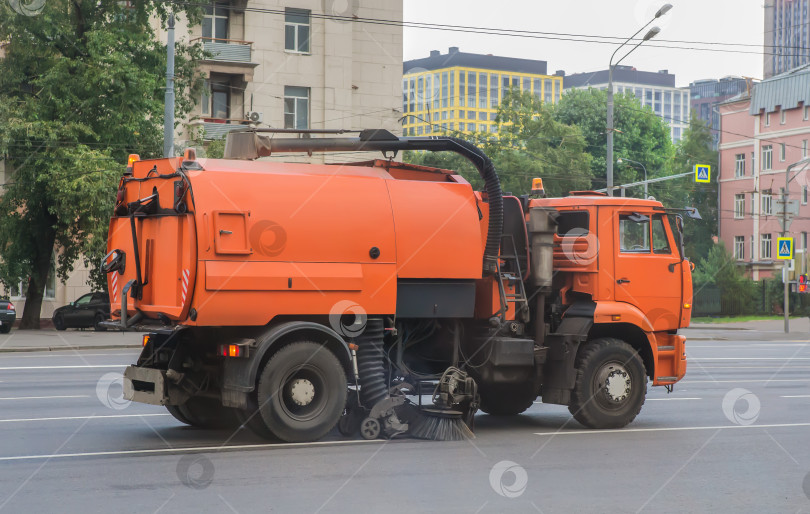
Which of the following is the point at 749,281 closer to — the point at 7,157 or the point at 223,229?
the point at 7,157

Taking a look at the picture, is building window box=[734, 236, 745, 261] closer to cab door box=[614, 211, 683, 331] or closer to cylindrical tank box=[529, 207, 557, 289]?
cab door box=[614, 211, 683, 331]

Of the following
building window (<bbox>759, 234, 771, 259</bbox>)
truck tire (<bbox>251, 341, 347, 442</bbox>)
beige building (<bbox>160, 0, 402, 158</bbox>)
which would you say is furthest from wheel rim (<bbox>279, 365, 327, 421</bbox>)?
building window (<bbox>759, 234, 771, 259</bbox>)

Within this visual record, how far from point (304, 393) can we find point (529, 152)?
58499mm

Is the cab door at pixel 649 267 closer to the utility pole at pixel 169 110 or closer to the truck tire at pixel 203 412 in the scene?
the truck tire at pixel 203 412

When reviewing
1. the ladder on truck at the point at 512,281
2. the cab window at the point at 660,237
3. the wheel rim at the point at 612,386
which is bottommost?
the wheel rim at the point at 612,386

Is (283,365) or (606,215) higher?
(606,215)

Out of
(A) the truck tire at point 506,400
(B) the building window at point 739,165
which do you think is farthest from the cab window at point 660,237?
(B) the building window at point 739,165

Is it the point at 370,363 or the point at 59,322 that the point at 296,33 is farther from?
the point at 370,363

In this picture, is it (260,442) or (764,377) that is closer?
(260,442)

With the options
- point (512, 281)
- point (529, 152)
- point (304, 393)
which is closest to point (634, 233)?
point (512, 281)

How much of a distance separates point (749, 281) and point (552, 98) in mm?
136952

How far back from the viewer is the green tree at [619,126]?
267ft

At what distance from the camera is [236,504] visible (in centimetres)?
771

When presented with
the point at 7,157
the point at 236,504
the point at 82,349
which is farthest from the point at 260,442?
the point at 7,157
